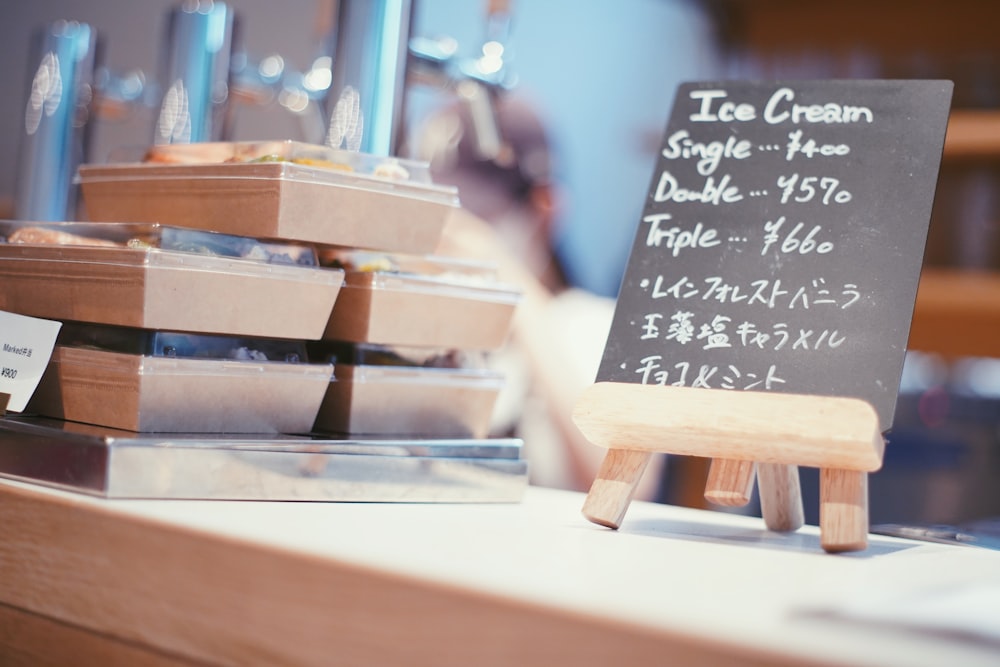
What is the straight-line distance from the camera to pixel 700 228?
3.59ft

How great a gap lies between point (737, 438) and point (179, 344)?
50cm

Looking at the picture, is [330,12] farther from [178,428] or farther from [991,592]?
[991,592]

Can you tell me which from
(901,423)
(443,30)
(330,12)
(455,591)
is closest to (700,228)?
(455,591)

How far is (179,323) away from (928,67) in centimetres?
302

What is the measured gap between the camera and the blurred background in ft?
9.71

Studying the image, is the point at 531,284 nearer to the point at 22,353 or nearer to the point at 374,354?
the point at 374,354

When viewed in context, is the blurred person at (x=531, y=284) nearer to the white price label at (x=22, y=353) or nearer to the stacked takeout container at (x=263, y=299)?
the stacked takeout container at (x=263, y=299)

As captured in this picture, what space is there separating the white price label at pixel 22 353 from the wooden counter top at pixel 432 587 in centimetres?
12

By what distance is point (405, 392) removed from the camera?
45.9 inches

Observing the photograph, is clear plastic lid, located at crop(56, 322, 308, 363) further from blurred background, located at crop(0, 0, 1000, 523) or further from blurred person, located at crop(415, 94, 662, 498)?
blurred person, located at crop(415, 94, 662, 498)

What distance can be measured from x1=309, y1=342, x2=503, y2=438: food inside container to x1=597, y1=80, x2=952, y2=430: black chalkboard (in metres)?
0.21

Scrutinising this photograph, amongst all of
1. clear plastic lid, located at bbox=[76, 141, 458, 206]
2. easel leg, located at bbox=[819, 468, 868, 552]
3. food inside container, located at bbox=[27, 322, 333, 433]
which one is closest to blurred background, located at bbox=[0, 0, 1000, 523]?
clear plastic lid, located at bbox=[76, 141, 458, 206]

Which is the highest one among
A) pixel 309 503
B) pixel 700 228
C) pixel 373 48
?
pixel 373 48

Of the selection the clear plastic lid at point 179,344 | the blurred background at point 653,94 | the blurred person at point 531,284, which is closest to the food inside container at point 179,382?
the clear plastic lid at point 179,344
